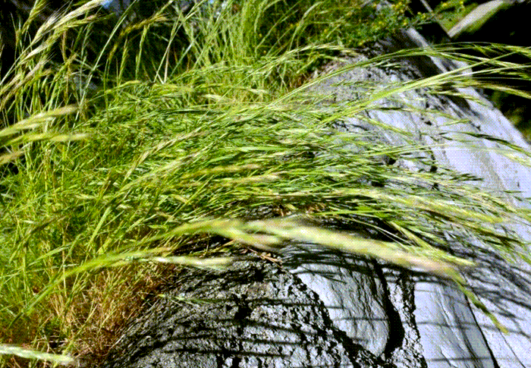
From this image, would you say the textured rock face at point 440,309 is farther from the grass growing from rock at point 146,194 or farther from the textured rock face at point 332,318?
the grass growing from rock at point 146,194

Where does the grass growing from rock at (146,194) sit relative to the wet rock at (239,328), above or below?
above

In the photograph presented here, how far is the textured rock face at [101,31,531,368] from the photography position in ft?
4.14

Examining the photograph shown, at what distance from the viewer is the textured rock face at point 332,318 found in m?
1.26

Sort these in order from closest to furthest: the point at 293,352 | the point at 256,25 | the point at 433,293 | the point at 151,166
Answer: the point at 293,352 < the point at 151,166 < the point at 433,293 < the point at 256,25

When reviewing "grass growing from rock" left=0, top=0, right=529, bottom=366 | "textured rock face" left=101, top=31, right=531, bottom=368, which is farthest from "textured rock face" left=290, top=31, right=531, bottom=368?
"grass growing from rock" left=0, top=0, right=529, bottom=366

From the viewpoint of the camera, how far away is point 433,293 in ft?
5.55

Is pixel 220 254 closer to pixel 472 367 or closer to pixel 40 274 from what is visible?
pixel 40 274

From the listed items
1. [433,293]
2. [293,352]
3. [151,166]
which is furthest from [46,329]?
[433,293]

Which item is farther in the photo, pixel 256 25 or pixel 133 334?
pixel 256 25

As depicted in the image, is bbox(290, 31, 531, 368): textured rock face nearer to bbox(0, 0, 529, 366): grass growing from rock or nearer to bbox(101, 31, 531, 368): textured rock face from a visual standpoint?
bbox(101, 31, 531, 368): textured rock face

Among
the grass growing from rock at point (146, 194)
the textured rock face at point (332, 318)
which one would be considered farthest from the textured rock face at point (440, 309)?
the grass growing from rock at point (146, 194)

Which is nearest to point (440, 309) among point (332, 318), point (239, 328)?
point (332, 318)

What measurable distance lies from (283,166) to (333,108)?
31cm

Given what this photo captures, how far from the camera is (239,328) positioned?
1300 millimetres
